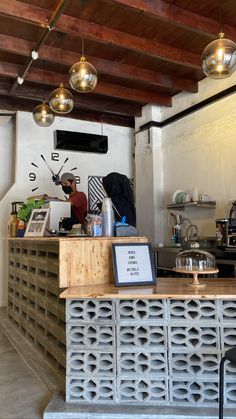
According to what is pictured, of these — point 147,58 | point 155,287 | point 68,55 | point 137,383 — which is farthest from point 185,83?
point 137,383

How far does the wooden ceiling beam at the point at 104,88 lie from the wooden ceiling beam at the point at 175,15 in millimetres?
1909

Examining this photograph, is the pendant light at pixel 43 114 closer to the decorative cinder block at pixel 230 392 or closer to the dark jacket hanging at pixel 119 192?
the dark jacket hanging at pixel 119 192

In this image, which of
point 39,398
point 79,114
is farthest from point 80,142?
point 39,398

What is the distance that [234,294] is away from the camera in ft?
6.73

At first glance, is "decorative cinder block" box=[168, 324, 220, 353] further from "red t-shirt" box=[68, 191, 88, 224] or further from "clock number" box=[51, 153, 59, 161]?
"clock number" box=[51, 153, 59, 161]

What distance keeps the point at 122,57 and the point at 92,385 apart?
13.5 ft

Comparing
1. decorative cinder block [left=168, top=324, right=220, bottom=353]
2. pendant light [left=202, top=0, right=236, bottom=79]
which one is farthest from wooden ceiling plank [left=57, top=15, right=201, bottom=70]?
decorative cinder block [left=168, top=324, right=220, bottom=353]

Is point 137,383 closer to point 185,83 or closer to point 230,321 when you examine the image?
point 230,321

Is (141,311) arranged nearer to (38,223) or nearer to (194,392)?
(194,392)

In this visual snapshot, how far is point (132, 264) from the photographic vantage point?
→ 8.24 feet

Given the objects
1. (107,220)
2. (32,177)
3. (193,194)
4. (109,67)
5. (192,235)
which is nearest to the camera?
(107,220)

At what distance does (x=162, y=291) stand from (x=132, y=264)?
0.37 m

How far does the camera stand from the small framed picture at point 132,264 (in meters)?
2.45

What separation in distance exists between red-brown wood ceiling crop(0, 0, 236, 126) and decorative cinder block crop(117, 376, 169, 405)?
3150 millimetres
